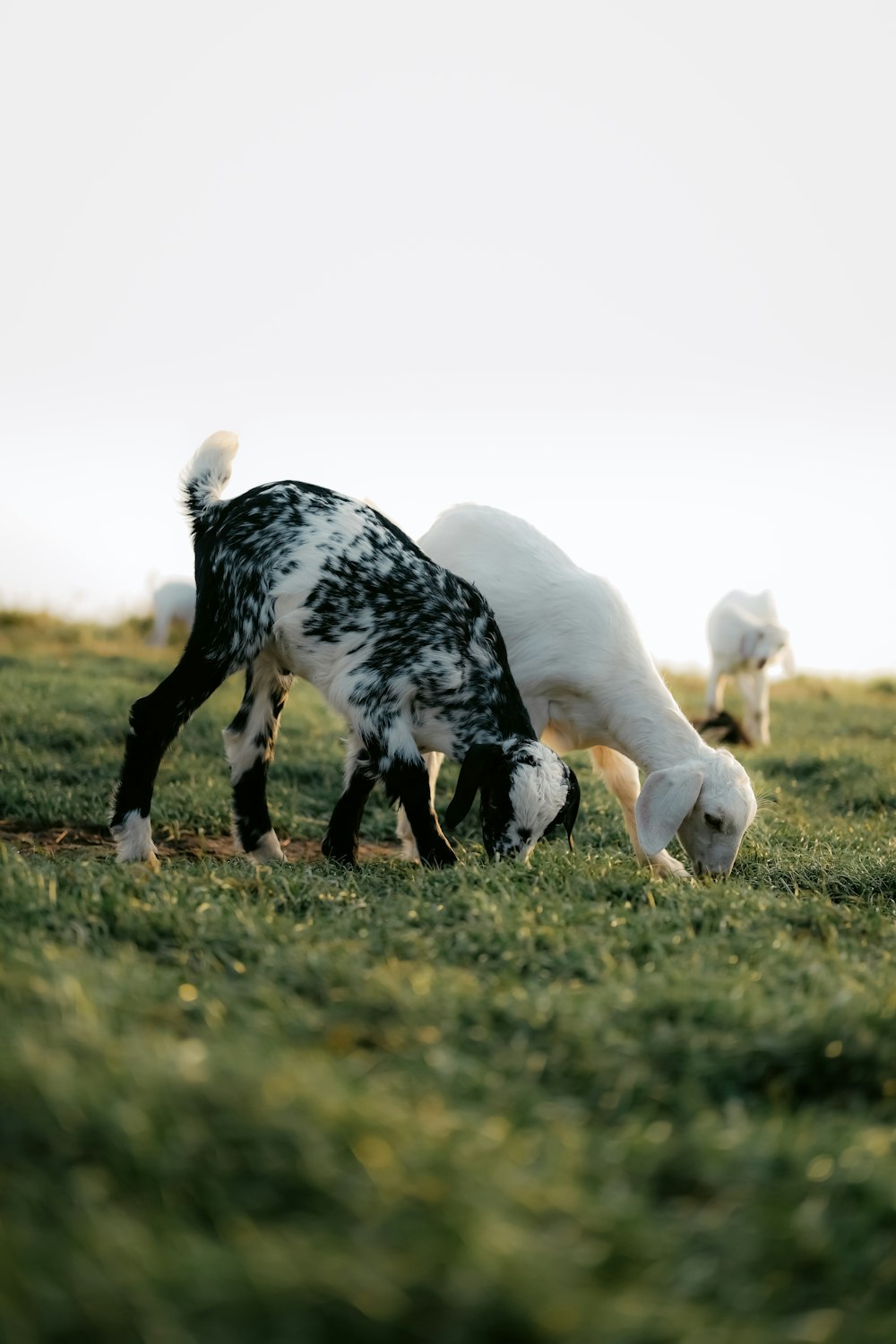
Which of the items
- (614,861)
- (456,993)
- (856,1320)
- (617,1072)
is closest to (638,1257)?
(856,1320)

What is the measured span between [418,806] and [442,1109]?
2955 millimetres

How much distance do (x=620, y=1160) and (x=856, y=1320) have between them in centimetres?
45

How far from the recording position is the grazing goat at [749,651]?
12.6m

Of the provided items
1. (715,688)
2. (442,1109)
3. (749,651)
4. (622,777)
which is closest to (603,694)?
(622,777)

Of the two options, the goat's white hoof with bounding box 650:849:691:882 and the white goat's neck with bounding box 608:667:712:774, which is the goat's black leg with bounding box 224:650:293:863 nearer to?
the white goat's neck with bounding box 608:667:712:774

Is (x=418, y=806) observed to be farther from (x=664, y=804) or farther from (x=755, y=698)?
(x=755, y=698)

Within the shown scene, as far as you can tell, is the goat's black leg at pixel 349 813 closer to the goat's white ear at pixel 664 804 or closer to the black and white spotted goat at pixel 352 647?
the black and white spotted goat at pixel 352 647

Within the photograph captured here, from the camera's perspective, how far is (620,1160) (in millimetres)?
2186

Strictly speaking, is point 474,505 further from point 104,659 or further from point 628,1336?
point 104,659

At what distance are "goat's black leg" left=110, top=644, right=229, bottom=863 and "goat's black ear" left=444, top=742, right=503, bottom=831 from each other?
1252 millimetres

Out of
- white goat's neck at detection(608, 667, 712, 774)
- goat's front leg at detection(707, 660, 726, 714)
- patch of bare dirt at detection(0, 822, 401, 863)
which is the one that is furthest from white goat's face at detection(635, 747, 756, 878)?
goat's front leg at detection(707, 660, 726, 714)

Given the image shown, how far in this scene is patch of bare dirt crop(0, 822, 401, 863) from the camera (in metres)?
5.95

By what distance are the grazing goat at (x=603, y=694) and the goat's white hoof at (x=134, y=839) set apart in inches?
55.3

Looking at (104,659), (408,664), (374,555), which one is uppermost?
(374,555)
